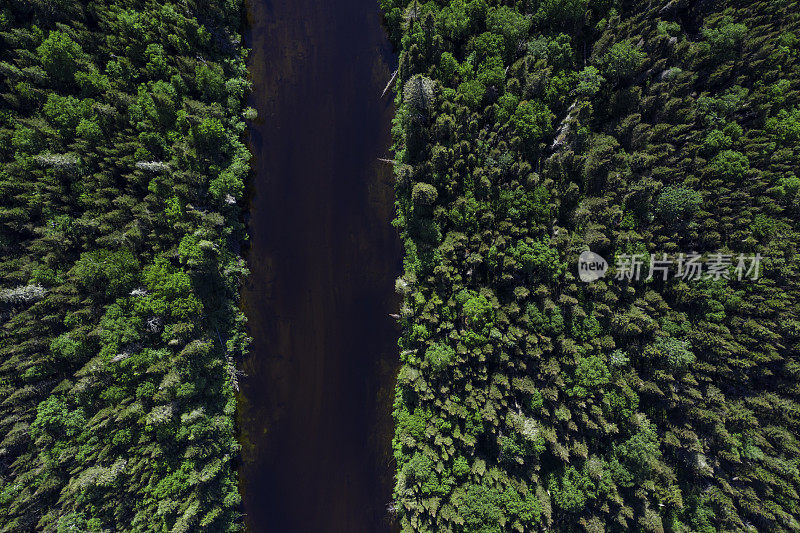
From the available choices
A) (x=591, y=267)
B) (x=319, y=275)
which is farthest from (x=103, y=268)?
(x=591, y=267)

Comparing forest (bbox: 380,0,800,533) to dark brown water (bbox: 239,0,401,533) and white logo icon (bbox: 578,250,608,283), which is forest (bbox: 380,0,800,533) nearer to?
white logo icon (bbox: 578,250,608,283)

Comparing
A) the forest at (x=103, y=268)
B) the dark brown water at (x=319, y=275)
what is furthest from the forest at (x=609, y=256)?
the forest at (x=103, y=268)

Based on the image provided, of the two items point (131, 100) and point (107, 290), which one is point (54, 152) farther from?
point (107, 290)

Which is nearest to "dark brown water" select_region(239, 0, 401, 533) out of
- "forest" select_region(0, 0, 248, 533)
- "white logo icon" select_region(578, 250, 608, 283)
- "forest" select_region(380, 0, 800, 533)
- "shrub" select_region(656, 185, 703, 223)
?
"forest" select_region(0, 0, 248, 533)

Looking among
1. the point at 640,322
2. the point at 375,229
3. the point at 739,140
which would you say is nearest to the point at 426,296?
the point at 375,229

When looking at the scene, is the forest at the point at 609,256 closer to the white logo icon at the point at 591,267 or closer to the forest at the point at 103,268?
the white logo icon at the point at 591,267
